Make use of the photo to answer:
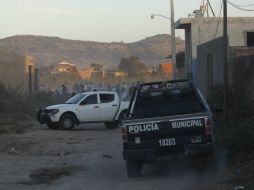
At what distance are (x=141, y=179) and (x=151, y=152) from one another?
651mm

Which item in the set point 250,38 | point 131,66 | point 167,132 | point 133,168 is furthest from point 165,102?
point 131,66

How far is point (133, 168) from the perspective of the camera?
534 inches

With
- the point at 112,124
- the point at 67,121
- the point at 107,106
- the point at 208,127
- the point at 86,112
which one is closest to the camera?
the point at 208,127

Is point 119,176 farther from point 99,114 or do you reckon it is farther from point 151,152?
point 99,114

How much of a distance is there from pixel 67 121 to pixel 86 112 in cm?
98

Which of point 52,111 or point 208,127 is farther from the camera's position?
point 52,111

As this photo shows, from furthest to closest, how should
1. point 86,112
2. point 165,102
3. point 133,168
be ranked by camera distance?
point 86,112
point 165,102
point 133,168

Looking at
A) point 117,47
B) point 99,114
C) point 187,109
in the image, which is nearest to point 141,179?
point 187,109

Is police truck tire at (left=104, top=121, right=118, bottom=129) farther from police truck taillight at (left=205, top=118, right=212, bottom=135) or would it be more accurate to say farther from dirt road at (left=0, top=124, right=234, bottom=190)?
police truck taillight at (left=205, top=118, right=212, bottom=135)

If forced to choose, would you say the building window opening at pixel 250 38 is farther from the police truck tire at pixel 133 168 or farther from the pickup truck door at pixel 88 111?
the police truck tire at pixel 133 168

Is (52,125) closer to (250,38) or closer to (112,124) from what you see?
(112,124)

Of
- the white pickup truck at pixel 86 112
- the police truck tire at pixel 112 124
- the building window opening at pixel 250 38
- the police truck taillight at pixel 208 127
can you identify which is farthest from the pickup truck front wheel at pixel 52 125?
the building window opening at pixel 250 38

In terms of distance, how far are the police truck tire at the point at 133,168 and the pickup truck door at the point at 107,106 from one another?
16.4 metres

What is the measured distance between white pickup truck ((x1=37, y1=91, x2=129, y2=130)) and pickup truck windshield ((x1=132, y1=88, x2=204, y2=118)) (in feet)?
48.9
